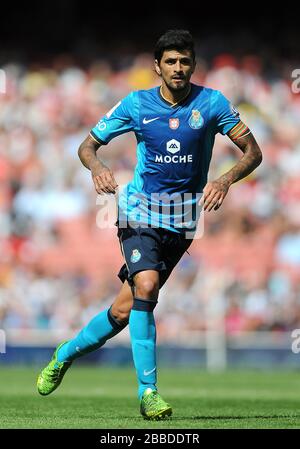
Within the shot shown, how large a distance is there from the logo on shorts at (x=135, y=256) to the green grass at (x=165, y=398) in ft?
3.24

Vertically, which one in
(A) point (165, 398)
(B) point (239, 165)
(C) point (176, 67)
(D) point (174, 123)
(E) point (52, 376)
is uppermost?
(C) point (176, 67)

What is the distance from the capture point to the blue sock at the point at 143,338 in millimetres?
6332

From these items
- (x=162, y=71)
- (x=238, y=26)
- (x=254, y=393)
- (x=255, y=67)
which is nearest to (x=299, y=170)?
(x=255, y=67)

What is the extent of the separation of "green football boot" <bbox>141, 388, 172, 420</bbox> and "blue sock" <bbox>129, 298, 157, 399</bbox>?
0.13m

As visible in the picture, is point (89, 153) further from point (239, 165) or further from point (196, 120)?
point (239, 165)

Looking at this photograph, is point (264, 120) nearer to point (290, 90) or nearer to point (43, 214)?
point (290, 90)

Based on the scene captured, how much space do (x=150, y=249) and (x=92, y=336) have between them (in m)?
0.91

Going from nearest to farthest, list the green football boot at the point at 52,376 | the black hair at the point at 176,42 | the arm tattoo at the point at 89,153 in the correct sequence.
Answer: the black hair at the point at 176,42
the arm tattoo at the point at 89,153
the green football boot at the point at 52,376

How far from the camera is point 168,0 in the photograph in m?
19.6

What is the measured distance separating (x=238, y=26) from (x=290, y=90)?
6.78 feet

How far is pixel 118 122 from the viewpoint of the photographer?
681 centimetres

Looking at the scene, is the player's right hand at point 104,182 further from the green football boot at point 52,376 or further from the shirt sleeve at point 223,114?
the green football boot at point 52,376

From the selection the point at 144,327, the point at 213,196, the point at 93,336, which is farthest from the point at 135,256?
the point at 93,336

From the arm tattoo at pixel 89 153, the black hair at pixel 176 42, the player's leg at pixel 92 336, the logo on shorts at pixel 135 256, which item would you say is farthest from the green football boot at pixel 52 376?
the black hair at pixel 176 42
